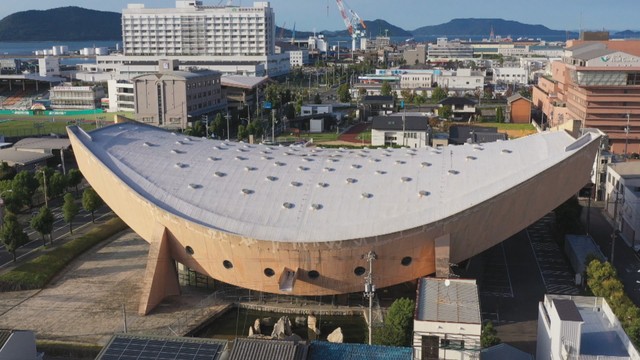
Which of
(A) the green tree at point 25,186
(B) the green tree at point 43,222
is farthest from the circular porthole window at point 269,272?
(A) the green tree at point 25,186

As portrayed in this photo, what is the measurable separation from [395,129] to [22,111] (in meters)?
60.1

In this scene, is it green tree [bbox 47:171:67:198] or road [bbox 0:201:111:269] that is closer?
road [bbox 0:201:111:269]

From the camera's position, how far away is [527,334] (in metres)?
26.0

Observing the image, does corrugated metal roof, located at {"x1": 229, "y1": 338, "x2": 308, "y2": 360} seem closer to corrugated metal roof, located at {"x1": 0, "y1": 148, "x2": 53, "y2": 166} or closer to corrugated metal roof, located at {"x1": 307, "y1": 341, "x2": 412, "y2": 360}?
corrugated metal roof, located at {"x1": 307, "y1": 341, "x2": 412, "y2": 360}

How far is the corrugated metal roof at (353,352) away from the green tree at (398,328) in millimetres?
4126

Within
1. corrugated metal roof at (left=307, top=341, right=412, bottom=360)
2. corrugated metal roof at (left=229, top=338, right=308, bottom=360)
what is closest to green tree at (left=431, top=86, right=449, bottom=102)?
corrugated metal roof at (left=307, top=341, right=412, bottom=360)

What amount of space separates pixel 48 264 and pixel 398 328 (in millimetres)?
19855

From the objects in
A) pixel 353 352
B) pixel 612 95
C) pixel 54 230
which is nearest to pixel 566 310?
pixel 353 352

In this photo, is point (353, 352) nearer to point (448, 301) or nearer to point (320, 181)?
point (448, 301)

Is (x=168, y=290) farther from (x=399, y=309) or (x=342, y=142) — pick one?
(x=342, y=142)

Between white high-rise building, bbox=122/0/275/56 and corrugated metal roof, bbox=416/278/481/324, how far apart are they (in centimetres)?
12864

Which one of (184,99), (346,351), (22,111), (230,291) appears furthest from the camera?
(22,111)

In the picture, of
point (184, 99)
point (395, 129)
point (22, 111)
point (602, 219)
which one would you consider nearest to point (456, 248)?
point (602, 219)

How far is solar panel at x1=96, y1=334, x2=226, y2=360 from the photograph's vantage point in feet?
58.9
